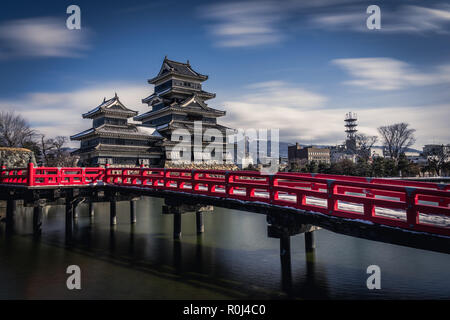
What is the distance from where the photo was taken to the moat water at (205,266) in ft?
30.0

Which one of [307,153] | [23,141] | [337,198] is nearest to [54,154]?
[23,141]

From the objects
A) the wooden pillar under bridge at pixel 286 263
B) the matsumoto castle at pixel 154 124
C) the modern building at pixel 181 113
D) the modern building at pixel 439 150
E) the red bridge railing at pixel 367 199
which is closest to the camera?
the red bridge railing at pixel 367 199

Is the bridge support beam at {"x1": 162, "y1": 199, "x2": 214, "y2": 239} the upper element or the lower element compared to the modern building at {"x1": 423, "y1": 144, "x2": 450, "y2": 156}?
lower

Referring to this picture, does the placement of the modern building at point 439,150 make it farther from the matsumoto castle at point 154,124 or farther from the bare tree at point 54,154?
the bare tree at point 54,154

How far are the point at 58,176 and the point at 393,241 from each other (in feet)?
49.5

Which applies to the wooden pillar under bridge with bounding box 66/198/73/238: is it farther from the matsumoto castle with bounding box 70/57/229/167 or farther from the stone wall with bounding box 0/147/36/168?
the matsumoto castle with bounding box 70/57/229/167

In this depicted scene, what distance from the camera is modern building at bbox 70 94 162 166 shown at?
126 ft

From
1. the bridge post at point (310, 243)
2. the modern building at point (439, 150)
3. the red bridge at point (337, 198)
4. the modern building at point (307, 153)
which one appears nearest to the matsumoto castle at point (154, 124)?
the red bridge at point (337, 198)

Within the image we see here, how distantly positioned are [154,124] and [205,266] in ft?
119

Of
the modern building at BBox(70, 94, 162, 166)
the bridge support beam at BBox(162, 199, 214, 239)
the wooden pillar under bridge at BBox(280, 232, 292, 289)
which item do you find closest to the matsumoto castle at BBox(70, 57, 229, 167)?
the modern building at BBox(70, 94, 162, 166)

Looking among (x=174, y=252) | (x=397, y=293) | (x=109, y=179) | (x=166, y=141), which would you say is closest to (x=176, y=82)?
(x=166, y=141)

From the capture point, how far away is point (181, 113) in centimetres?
4212

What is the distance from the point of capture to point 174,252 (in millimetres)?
13492

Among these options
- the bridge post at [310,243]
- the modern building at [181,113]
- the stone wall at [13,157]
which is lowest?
the bridge post at [310,243]
